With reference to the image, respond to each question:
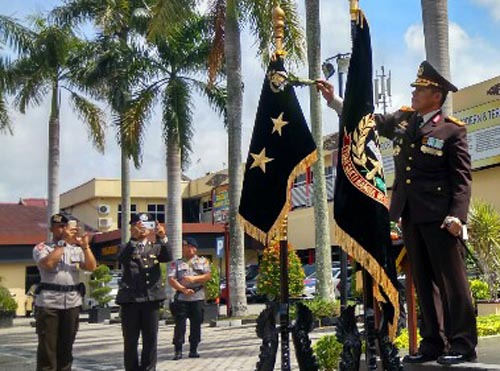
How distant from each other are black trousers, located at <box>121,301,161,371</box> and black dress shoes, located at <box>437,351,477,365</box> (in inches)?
154

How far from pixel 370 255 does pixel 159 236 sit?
4.01 m

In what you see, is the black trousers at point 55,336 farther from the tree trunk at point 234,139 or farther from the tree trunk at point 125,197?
the tree trunk at point 125,197

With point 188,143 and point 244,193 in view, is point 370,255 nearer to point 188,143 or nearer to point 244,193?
point 244,193

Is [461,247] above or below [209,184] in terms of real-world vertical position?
below

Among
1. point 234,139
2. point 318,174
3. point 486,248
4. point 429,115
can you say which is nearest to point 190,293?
point 318,174

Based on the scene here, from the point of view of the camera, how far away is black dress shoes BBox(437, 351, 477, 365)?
16.7 feet

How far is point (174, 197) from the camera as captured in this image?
72.4 feet

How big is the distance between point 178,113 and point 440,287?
57.8 feet

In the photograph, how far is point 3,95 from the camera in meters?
24.3

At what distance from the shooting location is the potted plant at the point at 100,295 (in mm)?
25156

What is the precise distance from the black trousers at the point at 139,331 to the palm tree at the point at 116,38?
15.2 metres

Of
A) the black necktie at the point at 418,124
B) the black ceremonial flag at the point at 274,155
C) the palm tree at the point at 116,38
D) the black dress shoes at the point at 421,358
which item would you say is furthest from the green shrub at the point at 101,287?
the black necktie at the point at 418,124

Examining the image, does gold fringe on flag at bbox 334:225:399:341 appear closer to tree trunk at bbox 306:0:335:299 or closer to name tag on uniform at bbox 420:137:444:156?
name tag on uniform at bbox 420:137:444:156

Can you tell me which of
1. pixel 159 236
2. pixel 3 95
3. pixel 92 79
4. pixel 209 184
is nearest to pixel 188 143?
pixel 92 79
